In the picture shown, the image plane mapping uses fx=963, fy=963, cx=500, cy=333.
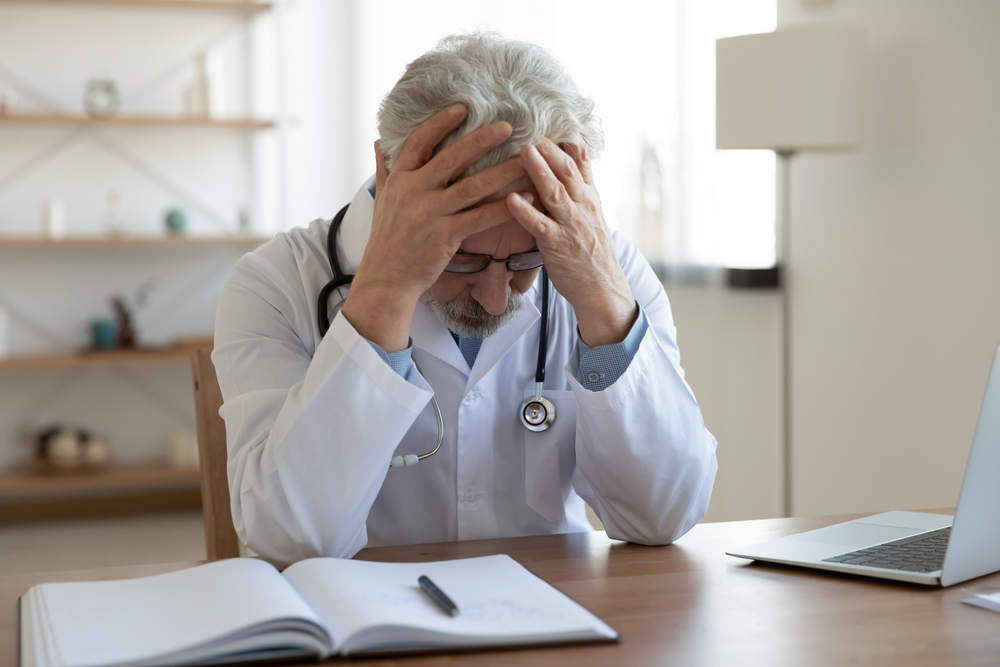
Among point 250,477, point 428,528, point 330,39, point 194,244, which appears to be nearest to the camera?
point 250,477

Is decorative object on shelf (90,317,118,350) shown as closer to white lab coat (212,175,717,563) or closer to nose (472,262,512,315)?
white lab coat (212,175,717,563)

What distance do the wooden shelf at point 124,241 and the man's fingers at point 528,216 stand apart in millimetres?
2709

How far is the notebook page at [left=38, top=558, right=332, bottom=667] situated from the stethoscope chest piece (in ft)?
1.55

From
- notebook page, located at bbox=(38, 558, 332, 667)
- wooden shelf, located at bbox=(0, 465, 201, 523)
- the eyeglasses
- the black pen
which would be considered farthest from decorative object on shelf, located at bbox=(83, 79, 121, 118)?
the black pen

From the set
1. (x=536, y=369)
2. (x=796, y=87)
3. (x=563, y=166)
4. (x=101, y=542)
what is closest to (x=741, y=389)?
(x=796, y=87)

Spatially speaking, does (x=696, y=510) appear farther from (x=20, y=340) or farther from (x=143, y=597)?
(x=20, y=340)

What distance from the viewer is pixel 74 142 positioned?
3.87 m

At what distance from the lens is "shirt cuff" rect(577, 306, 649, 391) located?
1164mm

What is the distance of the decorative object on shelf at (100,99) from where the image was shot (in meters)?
3.76

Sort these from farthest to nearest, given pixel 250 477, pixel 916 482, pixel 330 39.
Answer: pixel 330 39 → pixel 916 482 → pixel 250 477

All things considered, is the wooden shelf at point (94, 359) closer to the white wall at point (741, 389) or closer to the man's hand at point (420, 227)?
the white wall at point (741, 389)

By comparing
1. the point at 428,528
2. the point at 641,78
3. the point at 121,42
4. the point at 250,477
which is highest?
the point at 121,42

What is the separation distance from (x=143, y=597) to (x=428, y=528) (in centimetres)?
53

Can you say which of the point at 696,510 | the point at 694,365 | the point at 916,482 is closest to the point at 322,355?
the point at 696,510
